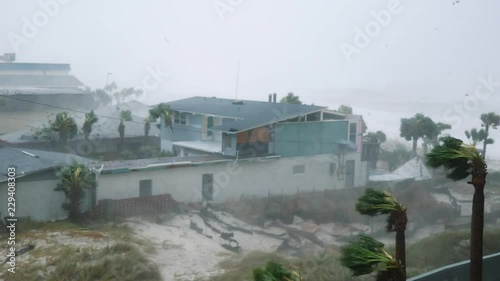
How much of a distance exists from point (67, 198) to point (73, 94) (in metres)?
17.6

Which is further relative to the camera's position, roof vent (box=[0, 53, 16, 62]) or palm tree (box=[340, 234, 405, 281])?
roof vent (box=[0, 53, 16, 62])

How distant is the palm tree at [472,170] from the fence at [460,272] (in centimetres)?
134

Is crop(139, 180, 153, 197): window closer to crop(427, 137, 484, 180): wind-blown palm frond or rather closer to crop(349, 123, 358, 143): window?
crop(349, 123, 358, 143): window

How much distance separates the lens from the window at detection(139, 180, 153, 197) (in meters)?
14.0

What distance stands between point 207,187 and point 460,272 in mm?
9608

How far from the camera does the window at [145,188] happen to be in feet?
46.1

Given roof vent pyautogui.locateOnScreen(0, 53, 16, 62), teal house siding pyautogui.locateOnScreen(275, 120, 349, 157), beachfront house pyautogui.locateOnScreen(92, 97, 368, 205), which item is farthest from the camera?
roof vent pyautogui.locateOnScreen(0, 53, 16, 62)

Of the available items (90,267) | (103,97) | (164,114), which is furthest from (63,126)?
(103,97)

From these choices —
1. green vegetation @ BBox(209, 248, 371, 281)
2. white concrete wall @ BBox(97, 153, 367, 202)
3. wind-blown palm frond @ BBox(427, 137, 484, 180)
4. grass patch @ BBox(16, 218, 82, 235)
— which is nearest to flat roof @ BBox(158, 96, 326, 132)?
white concrete wall @ BBox(97, 153, 367, 202)

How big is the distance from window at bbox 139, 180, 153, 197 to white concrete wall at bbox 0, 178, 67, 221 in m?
2.05

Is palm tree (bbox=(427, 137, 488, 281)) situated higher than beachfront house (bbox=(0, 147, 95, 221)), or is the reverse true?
palm tree (bbox=(427, 137, 488, 281))

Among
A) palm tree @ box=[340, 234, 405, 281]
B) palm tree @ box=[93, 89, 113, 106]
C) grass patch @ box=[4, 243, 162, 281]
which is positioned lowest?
grass patch @ box=[4, 243, 162, 281]

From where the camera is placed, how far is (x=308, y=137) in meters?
17.7

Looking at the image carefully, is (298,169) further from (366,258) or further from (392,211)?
(366,258)
